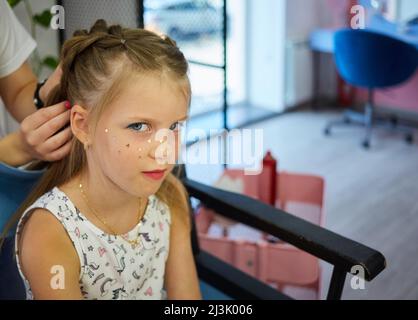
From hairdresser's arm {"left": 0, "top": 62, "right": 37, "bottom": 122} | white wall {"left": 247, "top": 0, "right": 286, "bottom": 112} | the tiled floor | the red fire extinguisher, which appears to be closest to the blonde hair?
hairdresser's arm {"left": 0, "top": 62, "right": 37, "bottom": 122}

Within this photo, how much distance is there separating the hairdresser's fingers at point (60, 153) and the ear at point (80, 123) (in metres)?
0.05

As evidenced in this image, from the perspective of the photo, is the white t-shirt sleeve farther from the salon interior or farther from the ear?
the ear

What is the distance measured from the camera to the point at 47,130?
0.99 m

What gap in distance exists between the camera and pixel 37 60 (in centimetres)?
176

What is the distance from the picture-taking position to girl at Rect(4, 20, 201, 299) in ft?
3.06

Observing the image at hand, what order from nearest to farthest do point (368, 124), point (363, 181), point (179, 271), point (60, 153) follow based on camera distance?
point (60, 153) < point (179, 271) < point (363, 181) < point (368, 124)

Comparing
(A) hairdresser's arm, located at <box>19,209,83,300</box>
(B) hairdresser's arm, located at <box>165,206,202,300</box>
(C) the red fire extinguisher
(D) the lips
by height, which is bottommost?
(C) the red fire extinguisher

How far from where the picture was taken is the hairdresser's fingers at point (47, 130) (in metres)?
0.99

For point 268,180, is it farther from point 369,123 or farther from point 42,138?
point 369,123

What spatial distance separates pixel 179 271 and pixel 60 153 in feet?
1.25

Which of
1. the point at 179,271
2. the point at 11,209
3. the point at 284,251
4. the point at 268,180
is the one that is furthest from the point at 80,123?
the point at 268,180

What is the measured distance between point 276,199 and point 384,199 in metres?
Answer: 0.82

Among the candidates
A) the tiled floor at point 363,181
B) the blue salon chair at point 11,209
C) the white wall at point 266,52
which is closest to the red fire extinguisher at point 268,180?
the tiled floor at point 363,181

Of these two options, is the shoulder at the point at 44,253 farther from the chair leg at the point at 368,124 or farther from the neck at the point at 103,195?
the chair leg at the point at 368,124
